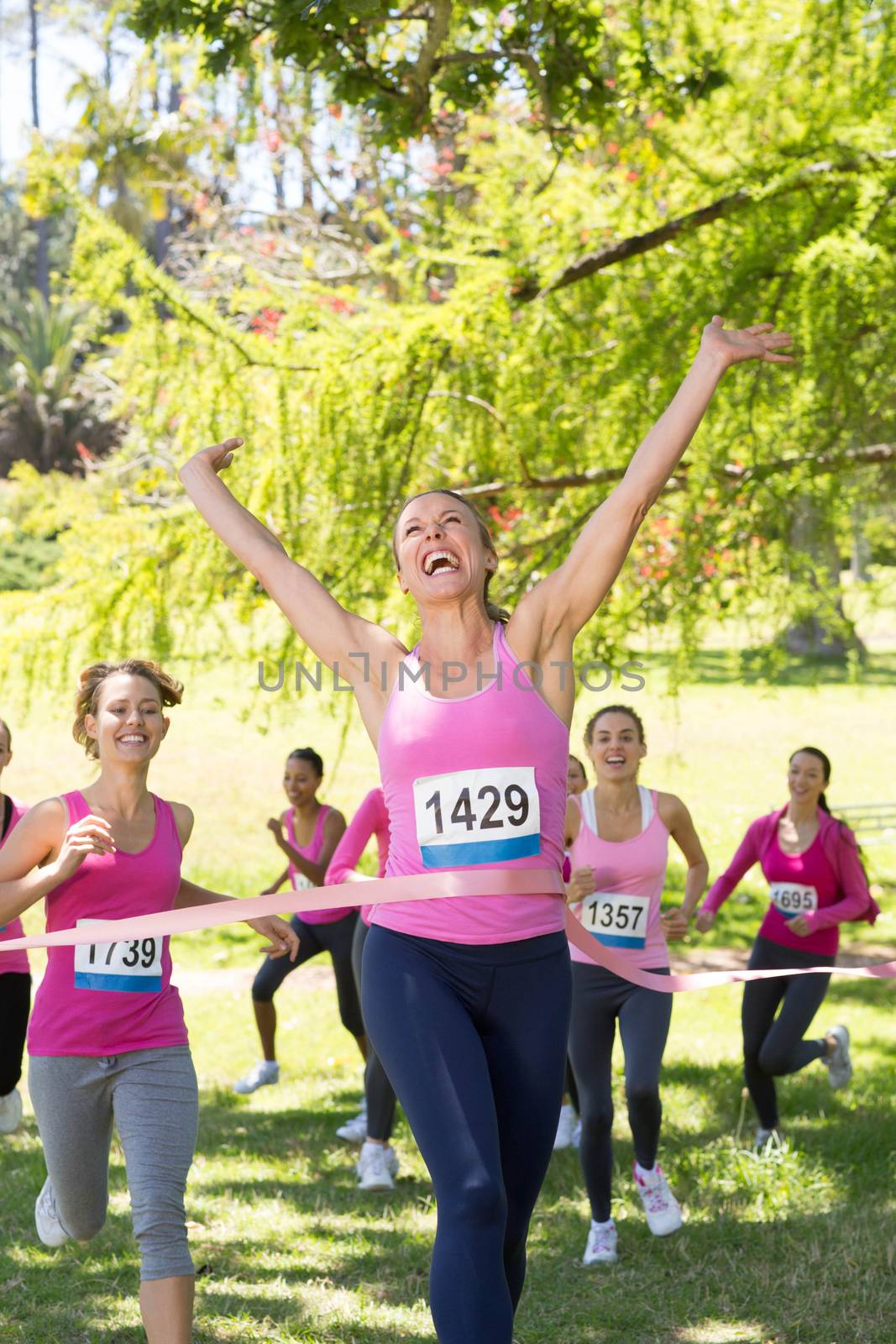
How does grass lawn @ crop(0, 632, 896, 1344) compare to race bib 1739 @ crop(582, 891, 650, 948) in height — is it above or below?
below

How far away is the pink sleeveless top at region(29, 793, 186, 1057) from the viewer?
357 centimetres

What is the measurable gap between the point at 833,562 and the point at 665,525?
3.04ft

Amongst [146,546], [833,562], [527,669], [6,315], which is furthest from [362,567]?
[6,315]

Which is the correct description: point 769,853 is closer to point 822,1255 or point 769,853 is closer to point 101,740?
point 822,1255

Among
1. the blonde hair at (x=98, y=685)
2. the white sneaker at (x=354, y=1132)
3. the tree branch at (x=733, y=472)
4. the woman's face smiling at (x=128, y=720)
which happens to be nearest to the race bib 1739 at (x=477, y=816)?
the woman's face smiling at (x=128, y=720)

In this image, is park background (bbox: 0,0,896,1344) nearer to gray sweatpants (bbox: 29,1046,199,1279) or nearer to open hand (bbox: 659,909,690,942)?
open hand (bbox: 659,909,690,942)

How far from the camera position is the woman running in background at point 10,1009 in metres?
5.49

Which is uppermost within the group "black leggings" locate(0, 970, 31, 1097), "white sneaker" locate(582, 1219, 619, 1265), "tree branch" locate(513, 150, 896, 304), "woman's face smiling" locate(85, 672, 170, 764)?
"tree branch" locate(513, 150, 896, 304)

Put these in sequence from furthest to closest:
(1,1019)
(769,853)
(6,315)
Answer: (6,315)
(769,853)
(1,1019)

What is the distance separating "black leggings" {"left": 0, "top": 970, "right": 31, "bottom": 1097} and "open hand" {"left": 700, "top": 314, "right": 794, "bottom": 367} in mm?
3670

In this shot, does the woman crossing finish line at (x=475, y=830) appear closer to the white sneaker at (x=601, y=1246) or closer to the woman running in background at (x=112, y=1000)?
the woman running in background at (x=112, y=1000)

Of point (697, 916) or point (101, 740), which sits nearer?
point (101, 740)

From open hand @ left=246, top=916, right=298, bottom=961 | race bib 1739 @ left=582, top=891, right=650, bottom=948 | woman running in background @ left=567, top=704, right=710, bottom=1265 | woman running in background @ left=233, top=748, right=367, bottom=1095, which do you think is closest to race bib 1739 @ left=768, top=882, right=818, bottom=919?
woman running in background @ left=567, top=704, right=710, bottom=1265

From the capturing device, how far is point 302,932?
6863 mm
